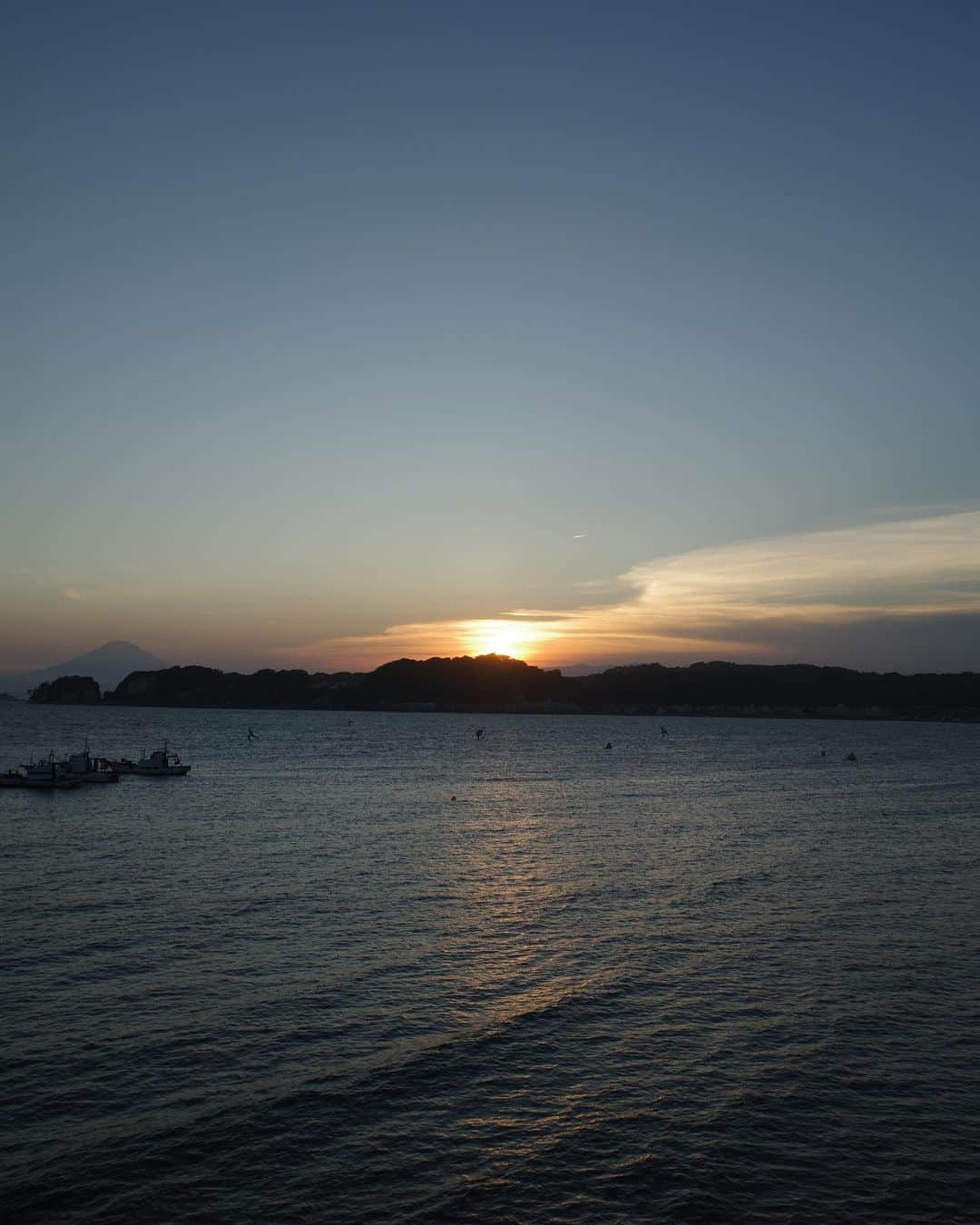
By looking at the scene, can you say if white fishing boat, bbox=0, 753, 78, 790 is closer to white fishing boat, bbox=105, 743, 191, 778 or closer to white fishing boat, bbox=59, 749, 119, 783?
white fishing boat, bbox=59, 749, 119, 783

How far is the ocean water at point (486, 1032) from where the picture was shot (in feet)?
61.6

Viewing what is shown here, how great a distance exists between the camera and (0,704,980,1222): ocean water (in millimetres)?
18766

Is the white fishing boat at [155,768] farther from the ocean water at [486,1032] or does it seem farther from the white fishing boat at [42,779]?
the ocean water at [486,1032]

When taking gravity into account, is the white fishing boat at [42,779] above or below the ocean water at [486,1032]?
above

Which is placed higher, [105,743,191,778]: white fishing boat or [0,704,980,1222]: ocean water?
[105,743,191,778]: white fishing boat

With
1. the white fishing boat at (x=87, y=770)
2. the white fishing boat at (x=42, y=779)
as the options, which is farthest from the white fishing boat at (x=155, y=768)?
the white fishing boat at (x=42, y=779)

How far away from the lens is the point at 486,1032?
87.2 feet

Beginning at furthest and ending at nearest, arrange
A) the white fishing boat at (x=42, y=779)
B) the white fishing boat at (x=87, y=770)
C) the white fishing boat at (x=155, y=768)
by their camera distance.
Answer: the white fishing boat at (x=155, y=768) → the white fishing boat at (x=87, y=770) → the white fishing boat at (x=42, y=779)

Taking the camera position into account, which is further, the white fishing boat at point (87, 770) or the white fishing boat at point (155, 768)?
the white fishing boat at point (155, 768)

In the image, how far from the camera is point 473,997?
29516 millimetres

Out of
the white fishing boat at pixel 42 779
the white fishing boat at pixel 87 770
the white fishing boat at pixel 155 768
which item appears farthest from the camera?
the white fishing boat at pixel 155 768

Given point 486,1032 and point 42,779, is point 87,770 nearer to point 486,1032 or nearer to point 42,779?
point 42,779

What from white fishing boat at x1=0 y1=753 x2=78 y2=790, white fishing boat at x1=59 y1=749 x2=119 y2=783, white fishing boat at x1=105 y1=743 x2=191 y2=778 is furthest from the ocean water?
white fishing boat at x1=105 y1=743 x2=191 y2=778

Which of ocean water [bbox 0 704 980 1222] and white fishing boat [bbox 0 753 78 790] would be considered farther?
white fishing boat [bbox 0 753 78 790]
